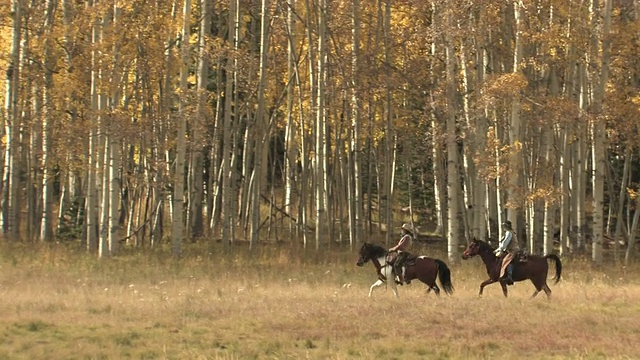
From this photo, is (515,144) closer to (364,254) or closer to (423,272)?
(423,272)

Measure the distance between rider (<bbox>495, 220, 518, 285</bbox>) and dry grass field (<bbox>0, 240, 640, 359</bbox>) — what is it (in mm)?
493

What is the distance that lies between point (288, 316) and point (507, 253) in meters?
6.02

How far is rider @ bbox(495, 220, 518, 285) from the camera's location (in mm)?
22156

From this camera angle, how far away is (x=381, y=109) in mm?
40906

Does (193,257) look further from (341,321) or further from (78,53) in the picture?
(341,321)

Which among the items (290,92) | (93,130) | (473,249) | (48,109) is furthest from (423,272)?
(290,92)

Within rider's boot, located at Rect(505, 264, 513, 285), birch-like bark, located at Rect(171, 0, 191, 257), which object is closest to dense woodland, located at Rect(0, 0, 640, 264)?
birch-like bark, located at Rect(171, 0, 191, 257)

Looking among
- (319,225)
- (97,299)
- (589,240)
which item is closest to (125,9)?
(319,225)

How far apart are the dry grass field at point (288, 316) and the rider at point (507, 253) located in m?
0.49

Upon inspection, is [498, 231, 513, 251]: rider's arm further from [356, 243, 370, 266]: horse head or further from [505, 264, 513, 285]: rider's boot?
[356, 243, 370, 266]: horse head

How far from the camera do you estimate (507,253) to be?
22.4 m

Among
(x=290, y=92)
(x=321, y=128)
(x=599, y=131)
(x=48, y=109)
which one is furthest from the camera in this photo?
(x=290, y=92)

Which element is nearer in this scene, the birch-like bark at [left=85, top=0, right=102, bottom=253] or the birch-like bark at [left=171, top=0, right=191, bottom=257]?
the birch-like bark at [left=85, top=0, right=102, bottom=253]

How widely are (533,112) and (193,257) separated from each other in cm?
1087
